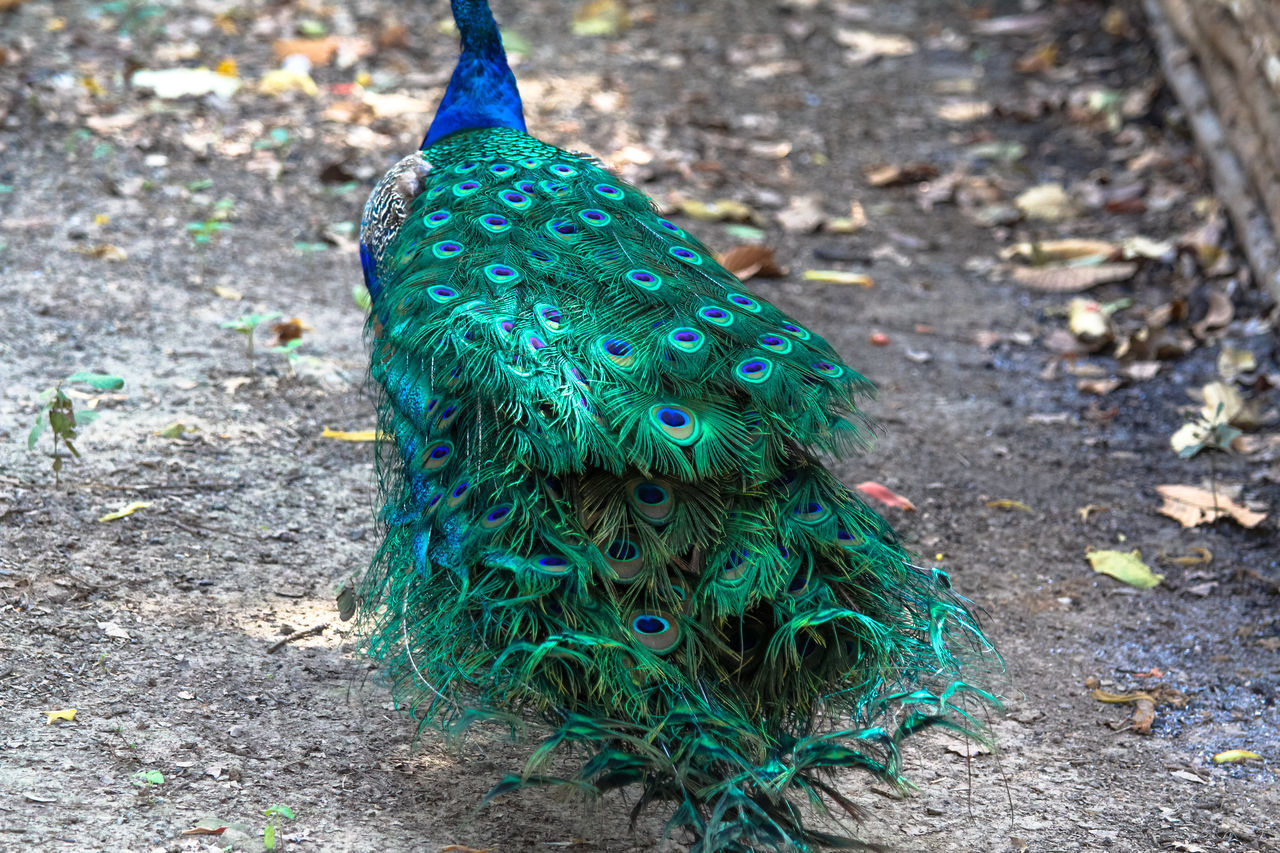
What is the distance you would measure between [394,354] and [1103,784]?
73.7 inches

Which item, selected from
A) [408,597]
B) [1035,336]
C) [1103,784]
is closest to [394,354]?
[408,597]

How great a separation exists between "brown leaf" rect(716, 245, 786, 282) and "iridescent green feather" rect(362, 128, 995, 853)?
2694 mm

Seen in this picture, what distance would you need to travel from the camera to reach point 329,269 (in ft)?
16.9

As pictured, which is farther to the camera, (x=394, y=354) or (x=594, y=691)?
(x=394, y=354)

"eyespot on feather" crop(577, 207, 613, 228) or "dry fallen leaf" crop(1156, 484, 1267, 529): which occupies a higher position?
"eyespot on feather" crop(577, 207, 613, 228)

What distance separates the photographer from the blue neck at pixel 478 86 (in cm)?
413

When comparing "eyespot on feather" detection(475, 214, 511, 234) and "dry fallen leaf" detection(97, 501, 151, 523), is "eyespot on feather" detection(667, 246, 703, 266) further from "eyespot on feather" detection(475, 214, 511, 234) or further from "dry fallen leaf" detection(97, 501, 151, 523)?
"dry fallen leaf" detection(97, 501, 151, 523)

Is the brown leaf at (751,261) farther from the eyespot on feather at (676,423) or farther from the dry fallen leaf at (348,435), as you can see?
the eyespot on feather at (676,423)

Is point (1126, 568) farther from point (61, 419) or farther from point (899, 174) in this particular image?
point (899, 174)

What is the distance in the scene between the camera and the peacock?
86.1 inches

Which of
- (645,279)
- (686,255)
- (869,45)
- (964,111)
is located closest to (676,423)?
(645,279)

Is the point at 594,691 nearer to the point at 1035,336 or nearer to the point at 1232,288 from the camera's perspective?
the point at 1035,336

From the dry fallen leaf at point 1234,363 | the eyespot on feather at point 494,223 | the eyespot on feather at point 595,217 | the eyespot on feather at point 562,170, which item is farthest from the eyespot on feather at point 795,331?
the dry fallen leaf at point 1234,363

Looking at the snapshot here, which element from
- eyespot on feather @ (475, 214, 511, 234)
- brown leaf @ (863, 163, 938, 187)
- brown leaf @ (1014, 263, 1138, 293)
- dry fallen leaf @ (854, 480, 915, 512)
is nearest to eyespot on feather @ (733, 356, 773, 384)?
eyespot on feather @ (475, 214, 511, 234)
